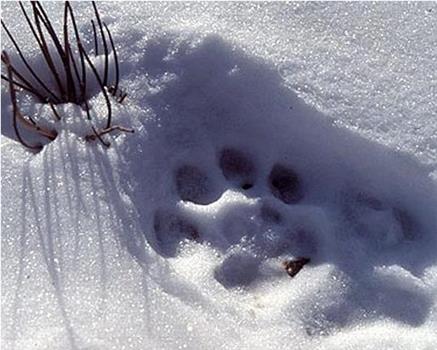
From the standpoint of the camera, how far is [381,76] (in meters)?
1.93

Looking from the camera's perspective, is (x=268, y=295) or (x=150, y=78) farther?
(x=150, y=78)

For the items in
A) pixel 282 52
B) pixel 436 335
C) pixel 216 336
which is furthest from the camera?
pixel 282 52

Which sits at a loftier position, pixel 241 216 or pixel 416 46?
pixel 416 46

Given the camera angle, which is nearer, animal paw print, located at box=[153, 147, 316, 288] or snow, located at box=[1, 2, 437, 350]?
snow, located at box=[1, 2, 437, 350]

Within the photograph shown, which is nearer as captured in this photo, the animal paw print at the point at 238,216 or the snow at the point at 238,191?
the snow at the point at 238,191

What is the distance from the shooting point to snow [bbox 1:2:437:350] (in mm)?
1531

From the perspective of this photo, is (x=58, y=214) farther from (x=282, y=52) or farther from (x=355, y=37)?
(x=355, y=37)

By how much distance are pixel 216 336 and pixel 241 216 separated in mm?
340

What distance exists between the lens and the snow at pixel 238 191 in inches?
60.3

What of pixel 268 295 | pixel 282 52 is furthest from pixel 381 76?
pixel 268 295

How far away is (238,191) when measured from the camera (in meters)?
1.79

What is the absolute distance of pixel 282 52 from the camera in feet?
6.28

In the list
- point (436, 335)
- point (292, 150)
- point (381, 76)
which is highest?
point (381, 76)

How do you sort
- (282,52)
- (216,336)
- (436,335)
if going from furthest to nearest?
(282,52), (436,335), (216,336)
